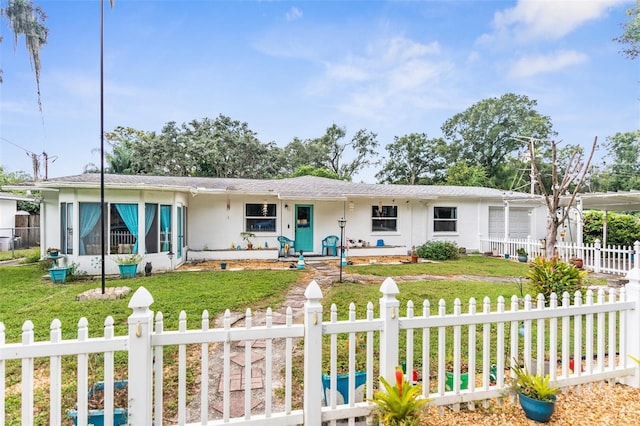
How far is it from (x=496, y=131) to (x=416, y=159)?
8.05 metres

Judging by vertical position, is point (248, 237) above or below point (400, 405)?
above

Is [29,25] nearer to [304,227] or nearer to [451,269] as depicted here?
[304,227]

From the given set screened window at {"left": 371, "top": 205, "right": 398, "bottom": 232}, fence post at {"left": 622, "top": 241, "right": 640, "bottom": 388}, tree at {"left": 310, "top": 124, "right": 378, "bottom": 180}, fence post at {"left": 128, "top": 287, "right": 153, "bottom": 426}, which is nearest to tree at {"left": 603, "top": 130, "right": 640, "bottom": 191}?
tree at {"left": 310, "top": 124, "right": 378, "bottom": 180}

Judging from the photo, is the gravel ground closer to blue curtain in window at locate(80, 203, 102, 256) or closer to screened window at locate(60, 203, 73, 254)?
blue curtain in window at locate(80, 203, 102, 256)

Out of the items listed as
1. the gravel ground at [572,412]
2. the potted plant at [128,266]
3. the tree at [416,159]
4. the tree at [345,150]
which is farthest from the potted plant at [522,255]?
the tree at [345,150]

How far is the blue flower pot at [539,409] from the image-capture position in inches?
94.4

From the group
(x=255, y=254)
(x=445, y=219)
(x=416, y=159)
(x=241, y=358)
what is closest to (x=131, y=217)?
(x=255, y=254)

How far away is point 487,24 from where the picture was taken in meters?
15.7

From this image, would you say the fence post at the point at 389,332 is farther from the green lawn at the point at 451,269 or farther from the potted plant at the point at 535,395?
the green lawn at the point at 451,269

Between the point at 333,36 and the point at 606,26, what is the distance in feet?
44.9

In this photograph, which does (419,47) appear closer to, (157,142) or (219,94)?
(219,94)

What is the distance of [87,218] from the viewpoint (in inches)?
329

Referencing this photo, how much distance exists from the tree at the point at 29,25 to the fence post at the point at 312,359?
42.0 ft

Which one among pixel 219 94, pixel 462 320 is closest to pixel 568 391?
pixel 462 320
